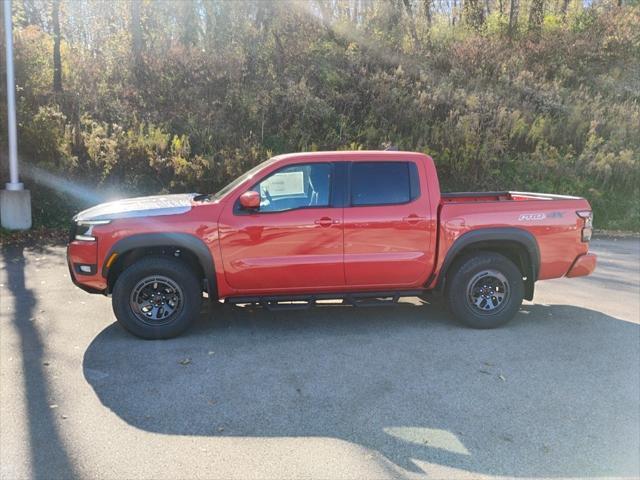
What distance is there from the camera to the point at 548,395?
4.26 m

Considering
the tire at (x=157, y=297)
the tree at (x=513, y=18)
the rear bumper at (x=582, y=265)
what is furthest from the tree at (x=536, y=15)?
the tire at (x=157, y=297)

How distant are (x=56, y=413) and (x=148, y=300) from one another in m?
1.65

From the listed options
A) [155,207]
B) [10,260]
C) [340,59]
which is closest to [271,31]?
[340,59]

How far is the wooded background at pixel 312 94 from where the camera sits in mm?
12273

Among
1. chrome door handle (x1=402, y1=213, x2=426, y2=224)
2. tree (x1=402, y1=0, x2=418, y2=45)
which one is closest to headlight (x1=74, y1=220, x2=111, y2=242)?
chrome door handle (x1=402, y1=213, x2=426, y2=224)

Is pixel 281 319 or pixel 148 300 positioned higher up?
pixel 148 300

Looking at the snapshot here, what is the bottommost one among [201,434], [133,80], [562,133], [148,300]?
[201,434]

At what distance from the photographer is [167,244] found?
5289 millimetres

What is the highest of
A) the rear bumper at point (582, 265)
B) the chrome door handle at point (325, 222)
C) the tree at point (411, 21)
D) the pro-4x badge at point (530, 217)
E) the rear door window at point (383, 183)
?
the tree at point (411, 21)

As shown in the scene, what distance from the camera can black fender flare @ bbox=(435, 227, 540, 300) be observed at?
566 centimetres

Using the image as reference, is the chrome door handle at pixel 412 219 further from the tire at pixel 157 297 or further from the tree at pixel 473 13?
the tree at pixel 473 13

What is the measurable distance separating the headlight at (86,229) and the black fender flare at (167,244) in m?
0.25

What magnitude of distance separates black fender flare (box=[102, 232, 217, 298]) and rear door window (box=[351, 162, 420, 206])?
5.23ft

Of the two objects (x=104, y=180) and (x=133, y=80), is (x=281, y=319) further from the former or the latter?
(x=133, y=80)
